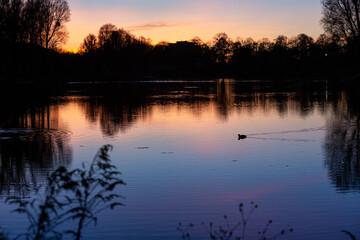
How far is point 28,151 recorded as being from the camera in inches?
637

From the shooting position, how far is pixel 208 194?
33.9 ft

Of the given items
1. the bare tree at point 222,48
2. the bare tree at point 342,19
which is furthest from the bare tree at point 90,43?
the bare tree at point 342,19

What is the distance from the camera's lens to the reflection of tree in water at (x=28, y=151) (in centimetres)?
1168

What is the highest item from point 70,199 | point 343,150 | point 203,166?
point 70,199

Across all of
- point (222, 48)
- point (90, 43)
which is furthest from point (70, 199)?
point (222, 48)

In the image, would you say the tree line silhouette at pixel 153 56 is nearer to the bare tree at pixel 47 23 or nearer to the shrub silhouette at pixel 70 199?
the bare tree at pixel 47 23

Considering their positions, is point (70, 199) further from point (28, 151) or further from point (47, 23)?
point (47, 23)

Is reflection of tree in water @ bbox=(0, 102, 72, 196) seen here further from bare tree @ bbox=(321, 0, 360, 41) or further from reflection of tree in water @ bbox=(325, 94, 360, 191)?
bare tree @ bbox=(321, 0, 360, 41)

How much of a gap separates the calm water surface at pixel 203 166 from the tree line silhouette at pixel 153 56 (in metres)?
39.0

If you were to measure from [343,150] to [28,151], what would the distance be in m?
10.9

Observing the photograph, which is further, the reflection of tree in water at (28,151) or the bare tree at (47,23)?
the bare tree at (47,23)

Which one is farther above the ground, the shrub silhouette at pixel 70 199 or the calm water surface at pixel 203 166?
the shrub silhouette at pixel 70 199

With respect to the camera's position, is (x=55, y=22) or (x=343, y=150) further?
(x=55, y=22)

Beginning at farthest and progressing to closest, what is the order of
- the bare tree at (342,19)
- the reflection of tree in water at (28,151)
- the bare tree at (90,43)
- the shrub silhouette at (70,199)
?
the bare tree at (90,43) < the bare tree at (342,19) < the reflection of tree in water at (28,151) < the shrub silhouette at (70,199)
